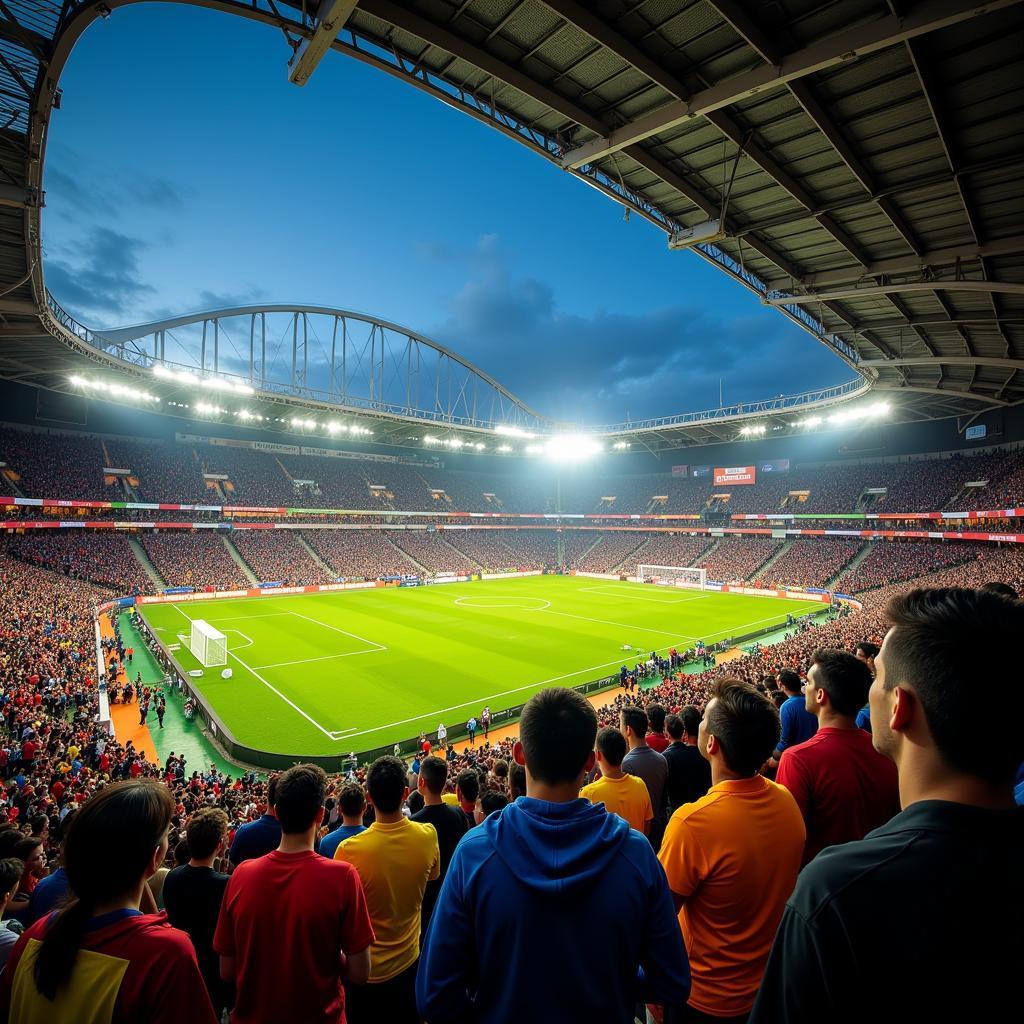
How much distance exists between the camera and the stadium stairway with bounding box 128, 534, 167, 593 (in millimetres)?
43406

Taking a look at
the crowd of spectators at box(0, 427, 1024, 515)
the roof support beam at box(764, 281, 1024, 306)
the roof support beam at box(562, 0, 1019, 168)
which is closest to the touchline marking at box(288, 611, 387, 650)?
the crowd of spectators at box(0, 427, 1024, 515)

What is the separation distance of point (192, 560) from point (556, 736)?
5358 centimetres

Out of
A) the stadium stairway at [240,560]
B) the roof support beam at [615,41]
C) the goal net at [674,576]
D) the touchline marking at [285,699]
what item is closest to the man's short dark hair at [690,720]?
the roof support beam at [615,41]

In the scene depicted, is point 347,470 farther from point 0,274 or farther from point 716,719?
A: point 716,719

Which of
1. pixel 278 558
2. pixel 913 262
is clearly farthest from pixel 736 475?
pixel 278 558

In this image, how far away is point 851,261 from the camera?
1802cm

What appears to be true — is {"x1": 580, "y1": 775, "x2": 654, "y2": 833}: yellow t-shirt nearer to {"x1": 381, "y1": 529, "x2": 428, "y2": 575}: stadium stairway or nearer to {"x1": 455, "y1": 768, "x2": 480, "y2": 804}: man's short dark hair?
{"x1": 455, "y1": 768, "x2": 480, "y2": 804}: man's short dark hair

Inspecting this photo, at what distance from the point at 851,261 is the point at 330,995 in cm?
2204

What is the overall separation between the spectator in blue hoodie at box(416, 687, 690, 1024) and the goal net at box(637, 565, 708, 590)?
5714 cm

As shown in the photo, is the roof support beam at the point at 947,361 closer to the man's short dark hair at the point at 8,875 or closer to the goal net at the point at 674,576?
the goal net at the point at 674,576

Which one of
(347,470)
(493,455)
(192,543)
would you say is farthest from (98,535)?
(493,455)

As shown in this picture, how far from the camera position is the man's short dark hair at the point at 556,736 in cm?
229

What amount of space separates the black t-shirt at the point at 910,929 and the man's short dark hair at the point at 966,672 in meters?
0.15

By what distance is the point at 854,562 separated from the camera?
5194 centimetres
